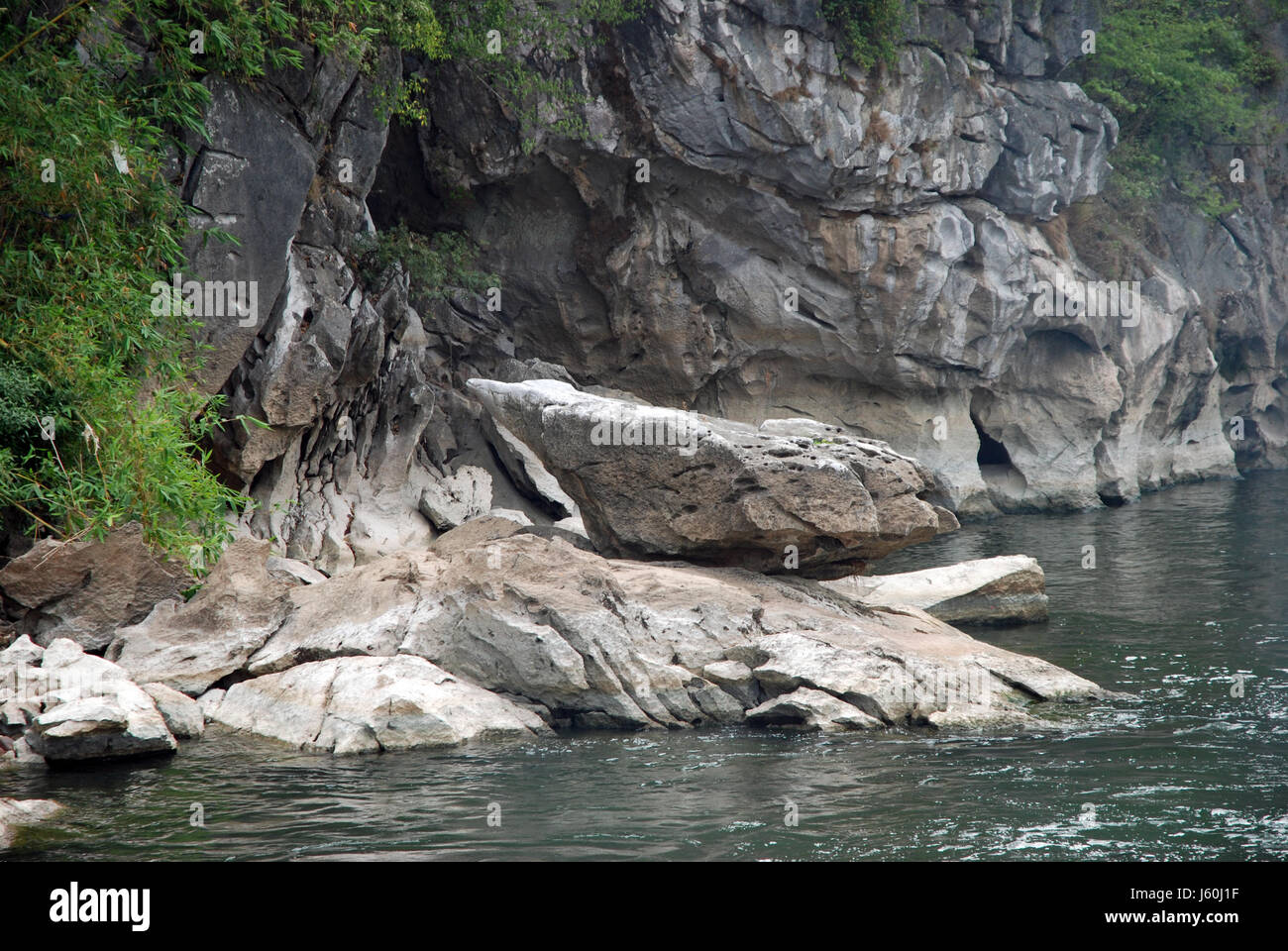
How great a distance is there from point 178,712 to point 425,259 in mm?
12247

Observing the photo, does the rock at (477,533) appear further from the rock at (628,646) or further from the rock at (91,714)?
the rock at (91,714)

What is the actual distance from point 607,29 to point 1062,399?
16260 mm

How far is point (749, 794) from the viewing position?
8227 mm

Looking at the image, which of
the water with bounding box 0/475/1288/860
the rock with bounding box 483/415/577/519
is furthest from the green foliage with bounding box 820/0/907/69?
the water with bounding box 0/475/1288/860

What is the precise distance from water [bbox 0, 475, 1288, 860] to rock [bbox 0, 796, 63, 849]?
146mm

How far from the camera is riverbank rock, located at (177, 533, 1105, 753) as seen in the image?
10109 mm

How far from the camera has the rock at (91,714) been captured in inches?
348

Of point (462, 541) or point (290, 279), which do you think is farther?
point (290, 279)

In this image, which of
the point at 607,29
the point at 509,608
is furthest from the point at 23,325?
the point at 607,29

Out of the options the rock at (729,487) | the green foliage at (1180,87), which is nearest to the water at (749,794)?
the rock at (729,487)

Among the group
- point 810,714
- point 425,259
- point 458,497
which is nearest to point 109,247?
point 425,259

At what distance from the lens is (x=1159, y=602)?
16469mm

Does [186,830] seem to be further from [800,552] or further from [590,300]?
[590,300]

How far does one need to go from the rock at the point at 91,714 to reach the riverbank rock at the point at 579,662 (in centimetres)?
93
